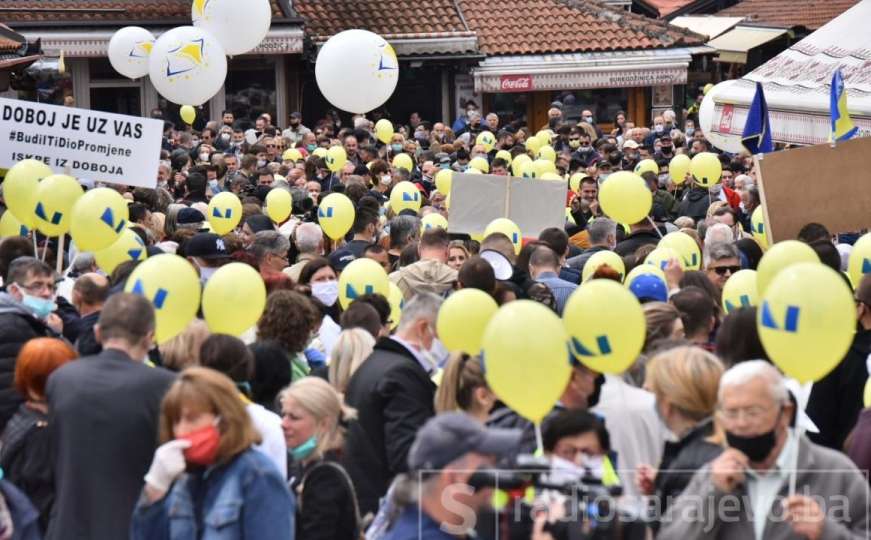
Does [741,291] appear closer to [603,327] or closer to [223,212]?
[603,327]

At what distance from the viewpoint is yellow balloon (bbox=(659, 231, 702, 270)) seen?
30.3 feet

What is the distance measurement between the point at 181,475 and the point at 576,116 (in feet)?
79.2

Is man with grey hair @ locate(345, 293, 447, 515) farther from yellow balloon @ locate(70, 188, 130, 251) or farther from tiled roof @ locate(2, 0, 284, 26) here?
tiled roof @ locate(2, 0, 284, 26)

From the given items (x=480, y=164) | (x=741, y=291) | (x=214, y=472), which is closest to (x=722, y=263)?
(x=741, y=291)

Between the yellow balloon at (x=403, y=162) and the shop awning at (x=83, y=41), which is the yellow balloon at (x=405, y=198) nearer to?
the yellow balloon at (x=403, y=162)

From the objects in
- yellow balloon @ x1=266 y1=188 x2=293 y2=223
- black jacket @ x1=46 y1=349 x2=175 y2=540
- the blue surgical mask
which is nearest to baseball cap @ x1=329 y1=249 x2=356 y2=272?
yellow balloon @ x1=266 y1=188 x2=293 y2=223

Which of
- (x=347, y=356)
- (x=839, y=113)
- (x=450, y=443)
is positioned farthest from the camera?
(x=839, y=113)

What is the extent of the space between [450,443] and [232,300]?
2.61m

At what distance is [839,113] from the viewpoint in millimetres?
A: 10641

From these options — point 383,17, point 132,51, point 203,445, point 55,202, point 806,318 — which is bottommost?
point 203,445

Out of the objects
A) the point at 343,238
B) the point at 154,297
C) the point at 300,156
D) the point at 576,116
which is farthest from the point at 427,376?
the point at 576,116

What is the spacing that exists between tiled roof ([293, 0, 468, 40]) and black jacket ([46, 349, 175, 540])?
22120mm

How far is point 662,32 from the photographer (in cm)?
2888

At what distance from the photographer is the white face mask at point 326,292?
332 inches
